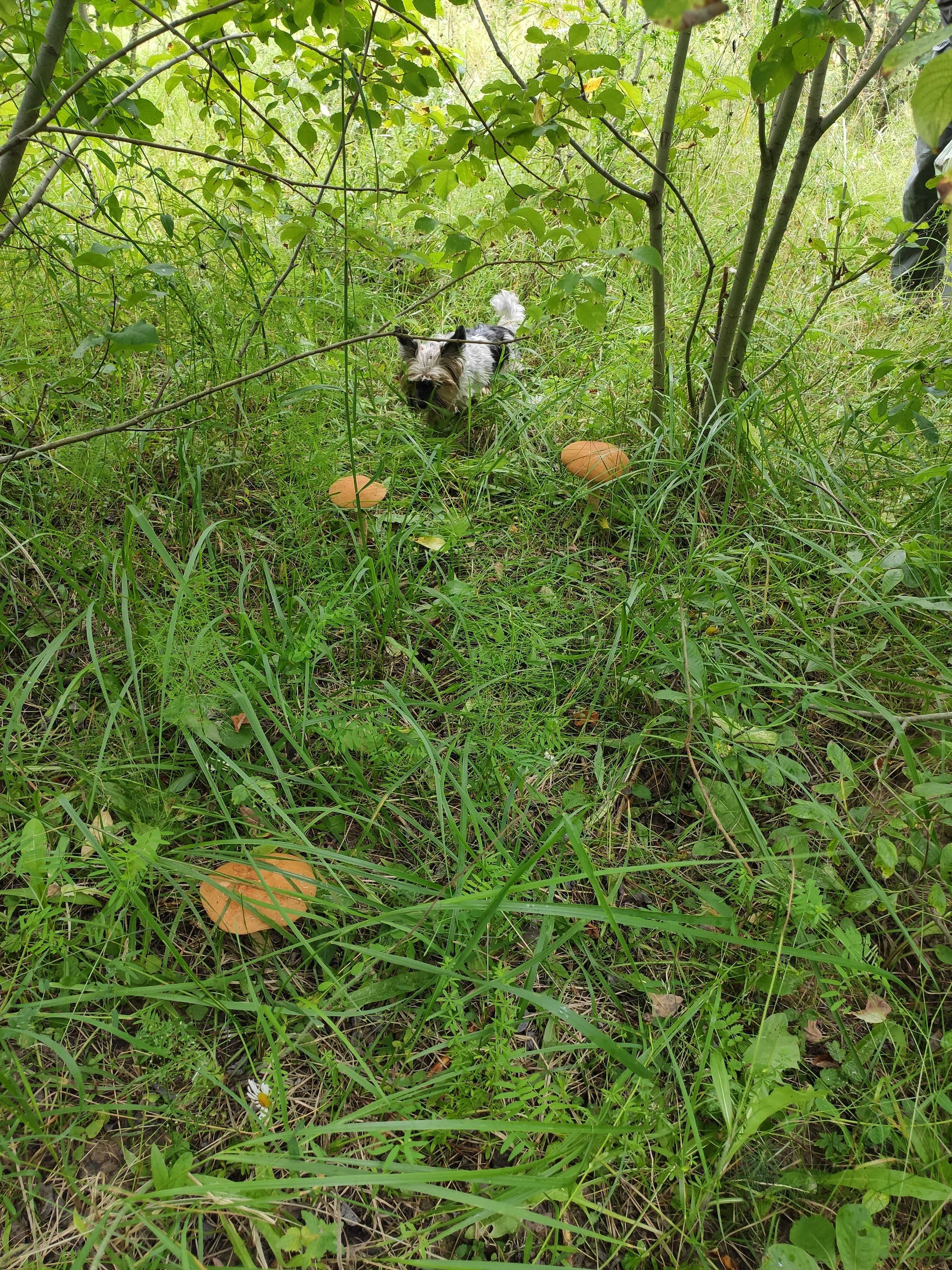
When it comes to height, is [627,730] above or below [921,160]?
below

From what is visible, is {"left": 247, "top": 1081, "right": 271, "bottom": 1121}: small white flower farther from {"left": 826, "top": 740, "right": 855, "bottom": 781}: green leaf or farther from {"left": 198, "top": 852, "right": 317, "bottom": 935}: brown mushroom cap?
{"left": 826, "top": 740, "right": 855, "bottom": 781}: green leaf

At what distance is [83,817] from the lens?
5.42 ft

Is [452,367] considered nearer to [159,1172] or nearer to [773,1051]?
[773,1051]

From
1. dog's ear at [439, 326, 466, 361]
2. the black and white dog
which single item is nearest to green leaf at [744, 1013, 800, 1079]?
the black and white dog

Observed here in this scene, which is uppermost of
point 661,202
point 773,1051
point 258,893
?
point 661,202

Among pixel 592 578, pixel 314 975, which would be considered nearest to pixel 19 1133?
pixel 314 975

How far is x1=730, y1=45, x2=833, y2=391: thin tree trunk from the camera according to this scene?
2283mm

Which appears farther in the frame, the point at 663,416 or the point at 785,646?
the point at 663,416

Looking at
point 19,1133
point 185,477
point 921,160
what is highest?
point 921,160

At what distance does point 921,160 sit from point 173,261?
4.29 meters

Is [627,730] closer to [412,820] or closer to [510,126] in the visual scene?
[412,820]

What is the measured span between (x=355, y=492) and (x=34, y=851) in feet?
4.14

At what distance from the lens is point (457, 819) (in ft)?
5.81

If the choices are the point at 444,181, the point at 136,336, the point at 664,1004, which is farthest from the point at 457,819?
the point at 444,181
